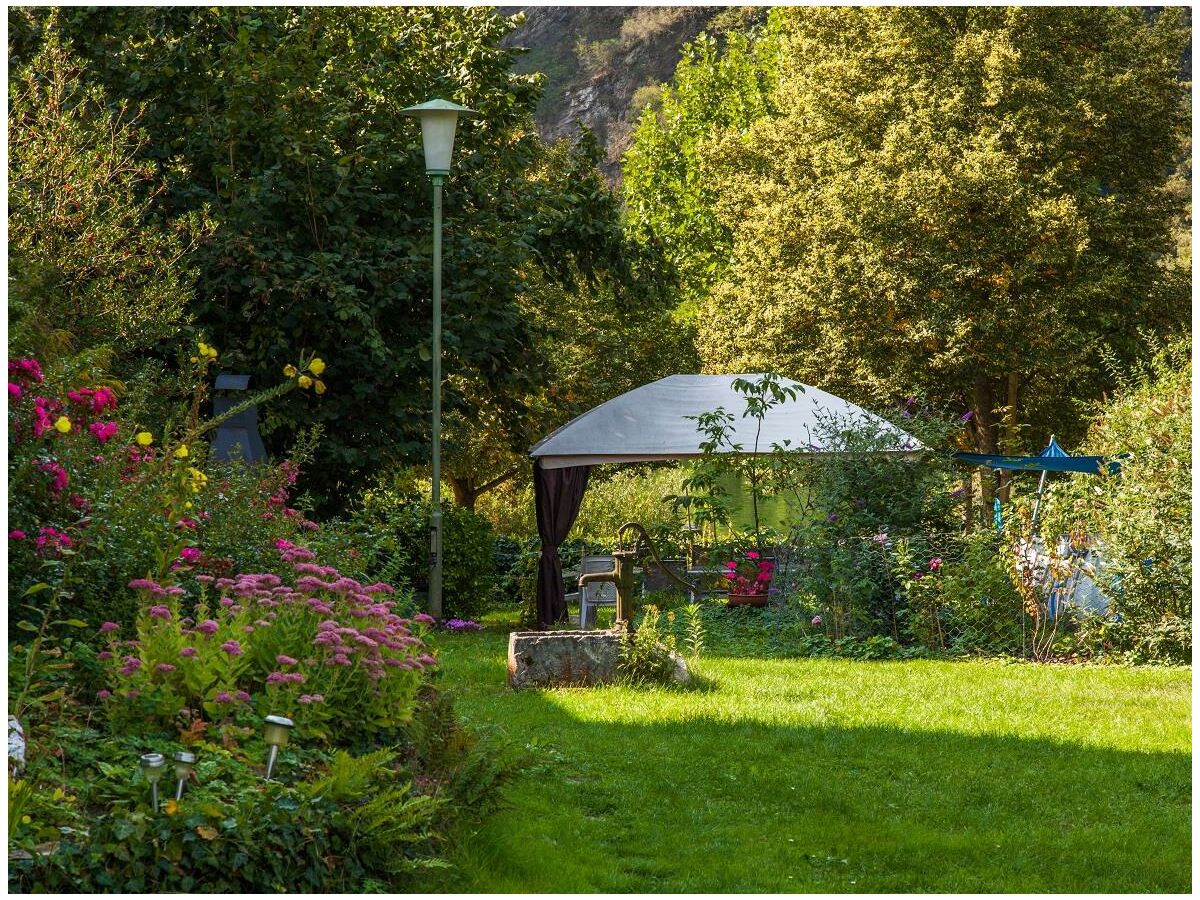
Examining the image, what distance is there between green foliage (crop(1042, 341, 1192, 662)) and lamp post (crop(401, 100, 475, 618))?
5198mm

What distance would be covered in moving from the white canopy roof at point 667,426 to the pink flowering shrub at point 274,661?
8.75 metres

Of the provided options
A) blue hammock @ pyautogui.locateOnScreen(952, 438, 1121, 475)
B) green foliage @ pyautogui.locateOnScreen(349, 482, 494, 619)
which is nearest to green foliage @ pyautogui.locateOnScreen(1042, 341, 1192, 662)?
blue hammock @ pyautogui.locateOnScreen(952, 438, 1121, 475)

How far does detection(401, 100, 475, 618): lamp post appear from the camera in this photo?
11.3 meters

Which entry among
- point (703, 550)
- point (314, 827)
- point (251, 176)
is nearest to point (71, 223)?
point (251, 176)

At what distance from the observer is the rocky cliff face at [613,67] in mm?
53219

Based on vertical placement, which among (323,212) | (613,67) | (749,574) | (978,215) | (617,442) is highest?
(613,67)

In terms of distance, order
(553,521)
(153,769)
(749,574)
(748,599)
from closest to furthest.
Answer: (153,769)
(748,599)
(553,521)
(749,574)

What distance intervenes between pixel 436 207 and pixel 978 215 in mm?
12247

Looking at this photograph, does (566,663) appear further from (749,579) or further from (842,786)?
(749,579)

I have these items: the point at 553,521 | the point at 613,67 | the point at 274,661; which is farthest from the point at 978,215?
the point at 613,67

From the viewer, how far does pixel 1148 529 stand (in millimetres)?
10062

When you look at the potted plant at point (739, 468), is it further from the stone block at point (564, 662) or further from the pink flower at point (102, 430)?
the pink flower at point (102, 430)

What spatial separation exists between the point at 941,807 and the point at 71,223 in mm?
6536

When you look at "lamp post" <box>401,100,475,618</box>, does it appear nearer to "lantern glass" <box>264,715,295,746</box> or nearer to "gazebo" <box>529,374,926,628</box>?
"gazebo" <box>529,374,926,628</box>
